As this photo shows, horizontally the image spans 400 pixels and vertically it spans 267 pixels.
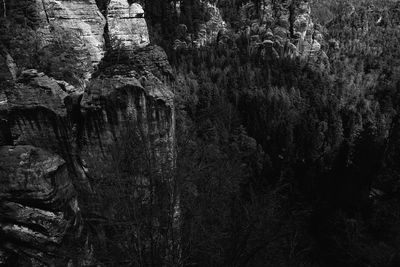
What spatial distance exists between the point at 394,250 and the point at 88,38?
20.6 m

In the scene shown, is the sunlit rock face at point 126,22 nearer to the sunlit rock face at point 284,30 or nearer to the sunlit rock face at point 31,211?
the sunlit rock face at point 31,211

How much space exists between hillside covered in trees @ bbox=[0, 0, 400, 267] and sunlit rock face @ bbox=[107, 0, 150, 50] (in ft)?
0.45

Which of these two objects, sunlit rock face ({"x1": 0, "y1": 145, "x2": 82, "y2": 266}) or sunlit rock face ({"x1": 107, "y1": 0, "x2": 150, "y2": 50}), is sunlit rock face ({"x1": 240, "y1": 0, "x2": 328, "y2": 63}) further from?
sunlit rock face ({"x1": 0, "y1": 145, "x2": 82, "y2": 266})

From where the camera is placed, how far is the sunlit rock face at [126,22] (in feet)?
79.2

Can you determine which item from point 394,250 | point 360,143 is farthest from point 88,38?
point 360,143

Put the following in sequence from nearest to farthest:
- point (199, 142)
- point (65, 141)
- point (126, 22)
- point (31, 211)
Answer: point (31, 211), point (65, 141), point (199, 142), point (126, 22)

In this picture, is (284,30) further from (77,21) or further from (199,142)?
(77,21)

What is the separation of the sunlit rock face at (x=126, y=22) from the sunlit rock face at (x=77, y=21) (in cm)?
295

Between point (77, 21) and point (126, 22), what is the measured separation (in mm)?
5084

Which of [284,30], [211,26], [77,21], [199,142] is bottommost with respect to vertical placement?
[199,142]

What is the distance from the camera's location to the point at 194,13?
231 feet

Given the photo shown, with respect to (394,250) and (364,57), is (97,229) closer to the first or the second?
(394,250)

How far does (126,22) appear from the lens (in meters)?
24.5

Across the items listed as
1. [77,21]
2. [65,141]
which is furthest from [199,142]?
[65,141]
